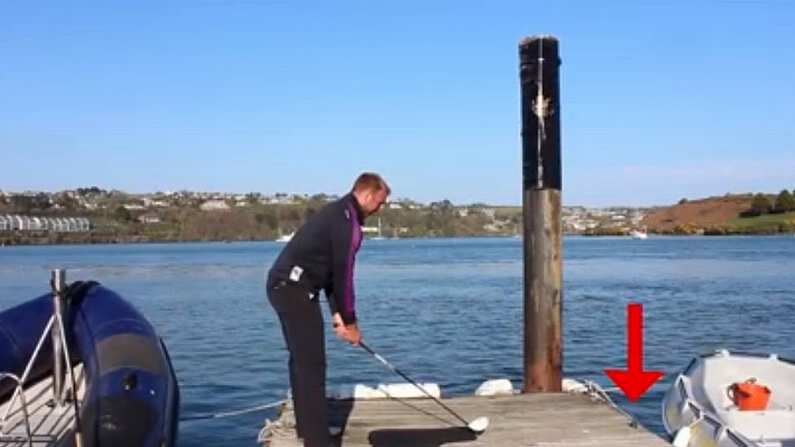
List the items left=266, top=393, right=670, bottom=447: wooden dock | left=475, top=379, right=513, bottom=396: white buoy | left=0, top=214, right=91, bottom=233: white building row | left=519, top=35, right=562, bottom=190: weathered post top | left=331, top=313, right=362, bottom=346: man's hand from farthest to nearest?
1. left=0, top=214, right=91, bottom=233: white building row
2. left=475, top=379, right=513, bottom=396: white buoy
3. left=519, top=35, right=562, bottom=190: weathered post top
4. left=266, top=393, right=670, bottom=447: wooden dock
5. left=331, top=313, right=362, bottom=346: man's hand

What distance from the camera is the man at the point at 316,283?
6258 millimetres

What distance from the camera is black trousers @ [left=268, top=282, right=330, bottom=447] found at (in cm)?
640

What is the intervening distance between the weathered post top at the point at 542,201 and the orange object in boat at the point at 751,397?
160 cm

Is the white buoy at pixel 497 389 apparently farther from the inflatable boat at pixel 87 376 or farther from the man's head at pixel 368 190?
the man's head at pixel 368 190

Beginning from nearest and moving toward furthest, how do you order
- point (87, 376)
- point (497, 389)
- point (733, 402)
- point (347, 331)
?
point (347, 331) < point (87, 376) < point (733, 402) < point (497, 389)

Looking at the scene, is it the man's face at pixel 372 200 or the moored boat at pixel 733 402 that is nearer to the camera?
the man's face at pixel 372 200

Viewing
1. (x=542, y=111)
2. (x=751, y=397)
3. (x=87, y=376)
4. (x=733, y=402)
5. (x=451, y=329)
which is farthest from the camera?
(x=451, y=329)

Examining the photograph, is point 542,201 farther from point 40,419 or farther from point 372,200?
point 40,419

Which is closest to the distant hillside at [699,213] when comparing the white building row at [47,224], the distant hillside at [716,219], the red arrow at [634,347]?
the distant hillside at [716,219]

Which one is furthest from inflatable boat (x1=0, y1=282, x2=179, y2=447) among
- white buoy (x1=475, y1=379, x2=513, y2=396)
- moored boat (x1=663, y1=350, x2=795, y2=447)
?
moored boat (x1=663, y1=350, x2=795, y2=447)

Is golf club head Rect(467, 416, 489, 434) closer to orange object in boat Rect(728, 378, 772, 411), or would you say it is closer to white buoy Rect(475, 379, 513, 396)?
white buoy Rect(475, 379, 513, 396)

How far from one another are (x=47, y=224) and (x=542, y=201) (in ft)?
452

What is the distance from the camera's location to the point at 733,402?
8336 millimetres

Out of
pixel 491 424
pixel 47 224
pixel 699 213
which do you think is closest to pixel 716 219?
pixel 699 213
